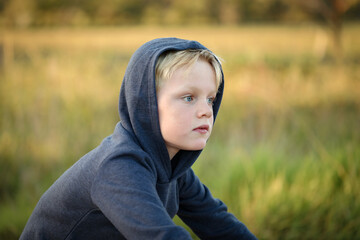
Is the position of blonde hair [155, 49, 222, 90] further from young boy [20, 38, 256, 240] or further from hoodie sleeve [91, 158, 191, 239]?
hoodie sleeve [91, 158, 191, 239]

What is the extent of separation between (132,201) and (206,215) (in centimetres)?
68

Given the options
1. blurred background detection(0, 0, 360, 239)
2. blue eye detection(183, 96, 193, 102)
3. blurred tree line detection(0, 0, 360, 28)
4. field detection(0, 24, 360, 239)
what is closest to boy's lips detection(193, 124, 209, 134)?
blue eye detection(183, 96, 193, 102)

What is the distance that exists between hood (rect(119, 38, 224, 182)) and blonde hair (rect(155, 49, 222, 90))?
30 mm

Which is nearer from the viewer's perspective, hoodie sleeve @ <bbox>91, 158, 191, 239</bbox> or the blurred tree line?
hoodie sleeve @ <bbox>91, 158, 191, 239</bbox>

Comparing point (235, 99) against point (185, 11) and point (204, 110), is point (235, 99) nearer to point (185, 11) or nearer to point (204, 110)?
point (185, 11)

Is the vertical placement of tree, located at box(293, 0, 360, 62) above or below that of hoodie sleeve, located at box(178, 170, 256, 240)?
above

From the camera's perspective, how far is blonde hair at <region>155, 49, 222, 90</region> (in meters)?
1.53

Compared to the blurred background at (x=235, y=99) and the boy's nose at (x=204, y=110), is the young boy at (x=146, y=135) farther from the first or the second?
the blurred background at (x=235, y=99)

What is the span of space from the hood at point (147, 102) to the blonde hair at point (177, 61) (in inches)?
1.2

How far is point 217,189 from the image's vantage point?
3.44 meters

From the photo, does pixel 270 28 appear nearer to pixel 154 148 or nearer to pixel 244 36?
pixel 244 36

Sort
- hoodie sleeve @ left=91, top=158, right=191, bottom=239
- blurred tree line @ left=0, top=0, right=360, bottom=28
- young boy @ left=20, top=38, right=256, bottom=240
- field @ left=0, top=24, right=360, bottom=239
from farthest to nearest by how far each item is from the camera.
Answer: blurred tree line @ left=0, top=0, right=360, bottom=28, field @ left=0, top=24, right=360, bottom=239, young boy @ left=20, top=38, right=256, bottom=240, hoodie sleeve @ left=91, top=158, right=191, bottom=239

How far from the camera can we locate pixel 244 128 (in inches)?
195

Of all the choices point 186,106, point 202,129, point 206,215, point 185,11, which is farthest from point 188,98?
point 185,11
